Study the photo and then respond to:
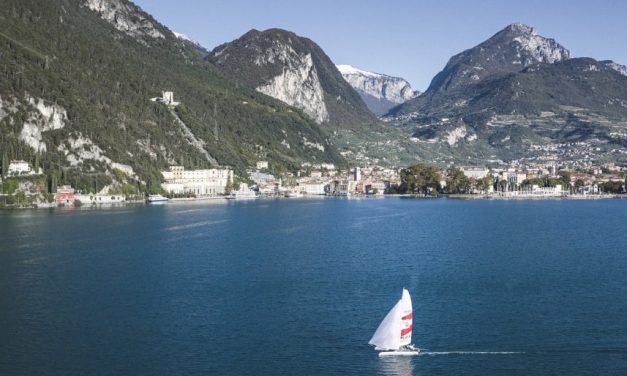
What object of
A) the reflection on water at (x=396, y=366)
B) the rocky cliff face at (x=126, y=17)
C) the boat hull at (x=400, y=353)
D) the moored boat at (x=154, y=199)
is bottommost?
the reflection on water at (x=396, y=366)

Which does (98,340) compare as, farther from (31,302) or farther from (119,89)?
(119,89)

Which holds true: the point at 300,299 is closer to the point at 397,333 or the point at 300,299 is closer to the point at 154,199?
the point at 397,333

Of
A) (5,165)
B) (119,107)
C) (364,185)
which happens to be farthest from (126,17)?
(5,165)

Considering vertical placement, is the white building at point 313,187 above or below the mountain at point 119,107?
below

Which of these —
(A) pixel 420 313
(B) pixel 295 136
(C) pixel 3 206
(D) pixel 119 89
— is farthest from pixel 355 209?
(B) pixel 295 136

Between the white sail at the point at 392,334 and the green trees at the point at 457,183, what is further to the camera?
the green trees at the point at 457,183

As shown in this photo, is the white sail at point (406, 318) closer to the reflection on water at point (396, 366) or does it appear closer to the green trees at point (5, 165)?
the reflection on water at point (396, 366)

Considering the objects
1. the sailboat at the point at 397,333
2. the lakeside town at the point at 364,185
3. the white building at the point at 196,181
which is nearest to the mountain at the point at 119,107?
the white building at the point at 196,181
